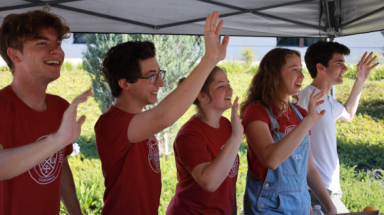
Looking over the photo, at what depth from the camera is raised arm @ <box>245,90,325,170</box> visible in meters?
1.73

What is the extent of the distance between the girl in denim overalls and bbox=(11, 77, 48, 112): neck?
3.53ft

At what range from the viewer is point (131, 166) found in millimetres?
1621

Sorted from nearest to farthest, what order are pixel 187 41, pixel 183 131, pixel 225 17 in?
pixel 183 131 < pixel 225 17 < pixel 187 41

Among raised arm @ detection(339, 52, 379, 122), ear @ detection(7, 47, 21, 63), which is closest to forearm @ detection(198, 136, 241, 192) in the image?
ear @ detection(7, 47, 21, 63)

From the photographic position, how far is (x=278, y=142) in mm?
1757

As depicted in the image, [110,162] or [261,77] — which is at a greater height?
[261,77]

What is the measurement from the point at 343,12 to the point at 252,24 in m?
0.89

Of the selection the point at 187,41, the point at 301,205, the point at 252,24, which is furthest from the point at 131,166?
the point at 187,41

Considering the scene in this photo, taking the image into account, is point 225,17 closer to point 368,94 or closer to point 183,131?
point 183,131

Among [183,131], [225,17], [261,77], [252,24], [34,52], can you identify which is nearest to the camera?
[34,52]

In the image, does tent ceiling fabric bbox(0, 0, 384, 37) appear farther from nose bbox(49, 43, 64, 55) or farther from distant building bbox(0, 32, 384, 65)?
distant building bbox(0, 32, 384, 65)

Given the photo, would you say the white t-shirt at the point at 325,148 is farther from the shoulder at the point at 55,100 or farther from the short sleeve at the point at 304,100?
the shoulder at the point at 55,100

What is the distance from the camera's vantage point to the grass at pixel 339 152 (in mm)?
4949

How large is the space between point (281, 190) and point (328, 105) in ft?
4.18
